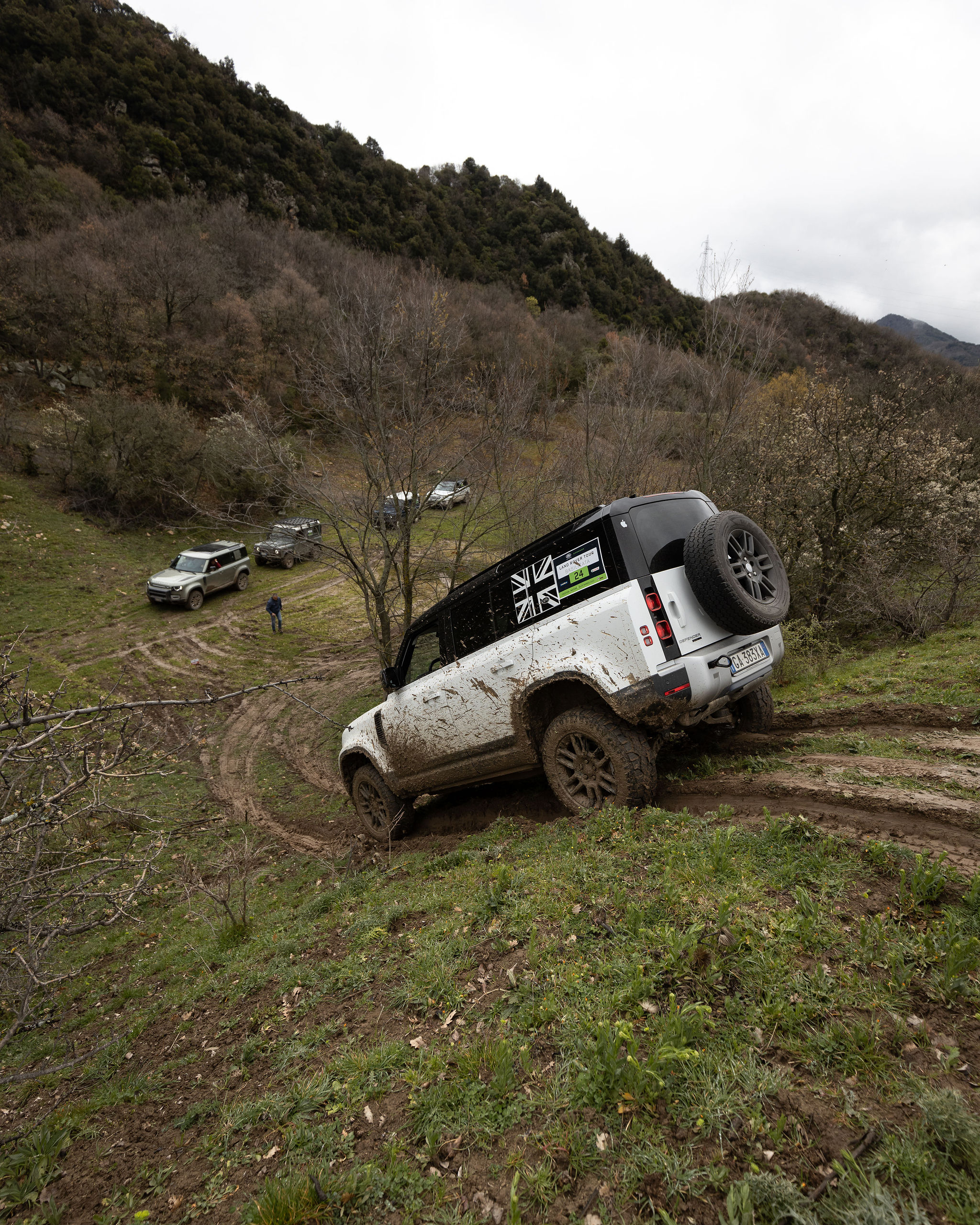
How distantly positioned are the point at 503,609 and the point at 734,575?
1.88m

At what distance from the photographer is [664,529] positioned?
4.25 metres

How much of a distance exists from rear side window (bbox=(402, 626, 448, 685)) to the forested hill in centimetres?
3522

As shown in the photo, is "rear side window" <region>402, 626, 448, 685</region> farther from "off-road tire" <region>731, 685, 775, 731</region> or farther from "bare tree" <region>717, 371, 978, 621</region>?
"bare tree" <region>717, 371, 978, 621</region>

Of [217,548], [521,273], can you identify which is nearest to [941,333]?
[521,273]

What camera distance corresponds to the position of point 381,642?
9781 mm

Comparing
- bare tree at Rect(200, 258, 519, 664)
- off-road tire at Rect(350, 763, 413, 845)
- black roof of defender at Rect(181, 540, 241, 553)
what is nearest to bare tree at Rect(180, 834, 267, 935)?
off-road tire at Rect(350, 763, 413, 845)

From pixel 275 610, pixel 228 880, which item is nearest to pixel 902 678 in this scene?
pixel 228 880

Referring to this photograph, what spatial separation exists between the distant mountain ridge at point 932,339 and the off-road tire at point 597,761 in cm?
6934

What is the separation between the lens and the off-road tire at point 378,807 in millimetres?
6348

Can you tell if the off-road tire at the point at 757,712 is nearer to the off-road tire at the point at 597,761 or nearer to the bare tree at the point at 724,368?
the off-road tire at the point at 597,761

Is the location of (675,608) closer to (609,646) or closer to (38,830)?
(609,646)

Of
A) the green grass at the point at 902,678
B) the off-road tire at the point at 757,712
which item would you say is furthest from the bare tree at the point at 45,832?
the green grass at the point at 902,678

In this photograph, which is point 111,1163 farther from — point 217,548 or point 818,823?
point 217,548

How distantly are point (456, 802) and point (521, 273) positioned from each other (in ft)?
206
